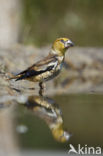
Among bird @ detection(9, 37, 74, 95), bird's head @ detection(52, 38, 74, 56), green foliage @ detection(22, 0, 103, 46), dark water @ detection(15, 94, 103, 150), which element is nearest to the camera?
dark water @ detection(15, 94, 103, 150)

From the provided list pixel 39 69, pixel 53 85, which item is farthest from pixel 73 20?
pixel 39 69

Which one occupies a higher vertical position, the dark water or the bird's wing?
the bird's wing

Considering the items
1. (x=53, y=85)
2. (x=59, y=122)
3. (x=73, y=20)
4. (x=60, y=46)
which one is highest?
(x=73, y=20)

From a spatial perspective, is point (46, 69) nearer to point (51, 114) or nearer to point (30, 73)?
point (30, 73)

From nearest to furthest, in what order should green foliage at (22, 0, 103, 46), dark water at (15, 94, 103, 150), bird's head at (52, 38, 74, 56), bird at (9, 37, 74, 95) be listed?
dark water at (15, 94, 103, 150) < bird at (9, 37, 74, 95) < bird's head at (52, 38, 74, 56) < green foliage at (22, 0, 103, 46)

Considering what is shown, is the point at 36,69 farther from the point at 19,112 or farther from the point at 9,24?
the point at 9,24

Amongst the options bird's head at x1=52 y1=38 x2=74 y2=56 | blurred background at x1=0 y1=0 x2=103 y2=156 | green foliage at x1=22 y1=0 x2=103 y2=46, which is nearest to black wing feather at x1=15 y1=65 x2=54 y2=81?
blurred background at x1=0 y1=0 x2=103 y2=156

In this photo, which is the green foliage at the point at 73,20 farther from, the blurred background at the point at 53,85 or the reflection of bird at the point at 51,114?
the reflection of bird at the point at 51,114

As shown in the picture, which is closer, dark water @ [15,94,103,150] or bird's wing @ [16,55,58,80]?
dark water @ [15,94,103,150]

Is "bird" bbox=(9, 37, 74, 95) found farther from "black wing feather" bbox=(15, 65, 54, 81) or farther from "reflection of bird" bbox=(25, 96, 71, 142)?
"reflection of bird" bbox=(25, 96, 71, 142)
